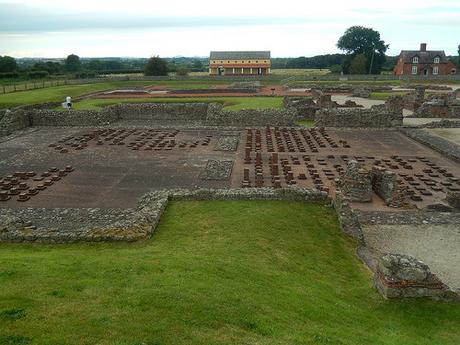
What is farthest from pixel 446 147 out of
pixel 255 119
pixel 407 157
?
pixel 255 119

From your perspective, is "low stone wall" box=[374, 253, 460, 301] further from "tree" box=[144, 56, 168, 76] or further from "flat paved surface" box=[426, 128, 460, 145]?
"tree" box=[144, 56, 168, 76]

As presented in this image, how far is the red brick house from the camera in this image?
301ft

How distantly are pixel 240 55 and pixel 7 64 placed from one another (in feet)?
175

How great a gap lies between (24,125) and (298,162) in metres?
23.9

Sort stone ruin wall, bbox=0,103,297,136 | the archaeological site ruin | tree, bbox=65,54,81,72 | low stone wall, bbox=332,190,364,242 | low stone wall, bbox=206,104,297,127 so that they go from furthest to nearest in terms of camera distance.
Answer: tree, bbox=65,54,81,72, low stone wall, bbox=206,104,297,127, stone ruin wall, bbox=0,103,297,136, low stone wall, bbox=332,190,364,242, the archaeological site ruin

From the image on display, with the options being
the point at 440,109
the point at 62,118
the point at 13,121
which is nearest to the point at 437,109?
the point at 440,109

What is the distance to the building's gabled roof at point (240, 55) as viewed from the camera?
360 ft

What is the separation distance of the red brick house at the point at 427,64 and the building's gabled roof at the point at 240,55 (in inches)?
1303

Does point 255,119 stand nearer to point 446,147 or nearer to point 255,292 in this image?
point 446,147

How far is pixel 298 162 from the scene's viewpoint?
24438 mm

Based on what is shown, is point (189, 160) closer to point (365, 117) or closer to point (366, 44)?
point (365, 117)

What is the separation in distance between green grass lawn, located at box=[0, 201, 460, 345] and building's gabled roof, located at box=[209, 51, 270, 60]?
328 ft

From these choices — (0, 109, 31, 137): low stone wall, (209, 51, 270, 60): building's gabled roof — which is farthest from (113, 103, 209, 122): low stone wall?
(209, 51, 270, 60): building's gabled roof

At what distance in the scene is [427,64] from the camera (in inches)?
3629
